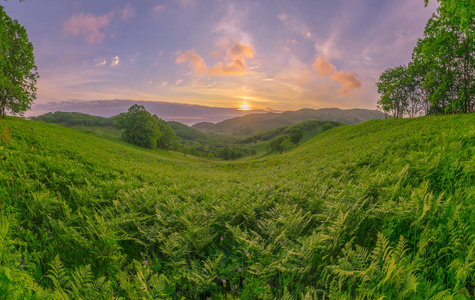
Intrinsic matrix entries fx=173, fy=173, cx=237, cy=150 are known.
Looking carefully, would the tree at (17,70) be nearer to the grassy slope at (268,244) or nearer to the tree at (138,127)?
the tree at (138,127)

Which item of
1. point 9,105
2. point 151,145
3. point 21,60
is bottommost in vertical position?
point 151,145

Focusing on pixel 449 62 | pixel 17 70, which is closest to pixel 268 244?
pixel 17 70

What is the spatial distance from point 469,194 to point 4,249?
20.1ft

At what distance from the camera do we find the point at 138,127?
60.7 meters

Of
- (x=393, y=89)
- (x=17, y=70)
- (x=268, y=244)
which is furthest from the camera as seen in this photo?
(x=393, y=89)

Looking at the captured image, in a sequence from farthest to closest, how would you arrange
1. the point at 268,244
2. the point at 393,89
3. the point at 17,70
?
the point at 393,89, the point at 17,70, the point at 268,244

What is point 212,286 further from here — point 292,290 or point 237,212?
point 237,212

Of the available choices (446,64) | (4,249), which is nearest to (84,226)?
(4,249)

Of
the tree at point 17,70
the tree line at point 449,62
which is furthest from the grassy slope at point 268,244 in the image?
the tree at point 17,70

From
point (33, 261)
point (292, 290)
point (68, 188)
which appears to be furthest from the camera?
point (68, 188)

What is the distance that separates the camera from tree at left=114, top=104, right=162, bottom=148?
195ft

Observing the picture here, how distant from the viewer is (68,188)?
16.3 ft

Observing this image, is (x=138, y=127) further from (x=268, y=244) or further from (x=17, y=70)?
(x=268, y=244)

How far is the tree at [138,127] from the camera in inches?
2341
